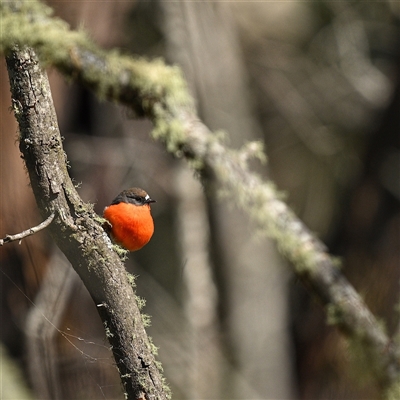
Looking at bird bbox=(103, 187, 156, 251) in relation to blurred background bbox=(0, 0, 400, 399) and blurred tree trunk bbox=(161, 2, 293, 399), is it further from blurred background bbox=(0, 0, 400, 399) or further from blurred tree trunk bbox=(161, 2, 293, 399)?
blurred tree trunk bbox=(161, 2, 293, 399)

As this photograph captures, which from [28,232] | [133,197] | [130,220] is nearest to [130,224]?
[130,220]

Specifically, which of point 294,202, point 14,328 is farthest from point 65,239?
point 294,202

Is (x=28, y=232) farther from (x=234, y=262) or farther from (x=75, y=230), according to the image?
(x=234, y=262)

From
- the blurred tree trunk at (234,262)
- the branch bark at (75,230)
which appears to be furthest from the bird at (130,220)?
the blurred tree trunk at (234,262)

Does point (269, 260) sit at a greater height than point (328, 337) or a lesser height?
greater

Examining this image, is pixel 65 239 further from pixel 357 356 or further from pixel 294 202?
pixel 294 202

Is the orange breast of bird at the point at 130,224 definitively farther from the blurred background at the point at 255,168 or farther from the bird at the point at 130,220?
the blurred background at the point at 255,168

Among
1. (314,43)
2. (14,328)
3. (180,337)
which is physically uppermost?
(314,43)
